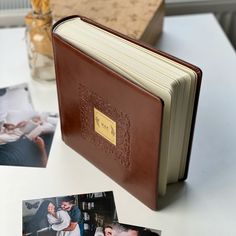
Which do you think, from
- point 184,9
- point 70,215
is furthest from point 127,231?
point 184,9

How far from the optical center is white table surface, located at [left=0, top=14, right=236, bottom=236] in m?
0.73

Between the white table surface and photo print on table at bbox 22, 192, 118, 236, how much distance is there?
0.5 inches

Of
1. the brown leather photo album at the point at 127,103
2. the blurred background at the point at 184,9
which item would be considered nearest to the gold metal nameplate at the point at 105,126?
the brown leather photo album at the point at 127,103

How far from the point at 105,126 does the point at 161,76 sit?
0.46ft

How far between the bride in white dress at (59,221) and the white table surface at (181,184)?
39mm

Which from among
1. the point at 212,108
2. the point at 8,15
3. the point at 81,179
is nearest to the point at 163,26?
the point at 212,108

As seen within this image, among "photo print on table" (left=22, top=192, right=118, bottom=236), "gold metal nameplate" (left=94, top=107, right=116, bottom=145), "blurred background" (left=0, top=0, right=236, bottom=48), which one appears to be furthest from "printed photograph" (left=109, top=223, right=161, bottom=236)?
"blurred background" (left=0, top=0, right=236, bottom=48)

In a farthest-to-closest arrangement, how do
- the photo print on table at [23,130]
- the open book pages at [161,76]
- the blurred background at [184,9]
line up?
the blurred background at [184,9] → the photo print on table at [23,130] → the open book pages at [161,76]

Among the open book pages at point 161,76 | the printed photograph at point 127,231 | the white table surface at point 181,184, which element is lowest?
the printed photograph at point 127,231

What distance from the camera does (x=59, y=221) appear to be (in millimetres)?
724

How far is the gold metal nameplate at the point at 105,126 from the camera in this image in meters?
0.73

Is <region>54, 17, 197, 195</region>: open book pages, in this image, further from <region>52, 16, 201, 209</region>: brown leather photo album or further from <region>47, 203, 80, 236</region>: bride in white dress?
<region>47, 203, 80, 236</region>: bride in white dress

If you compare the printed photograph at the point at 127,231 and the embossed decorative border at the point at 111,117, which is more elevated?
the embossed decorative border at the point at 111,117

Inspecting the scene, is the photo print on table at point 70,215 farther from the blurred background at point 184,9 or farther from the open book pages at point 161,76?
the blurred background at point 184,9
